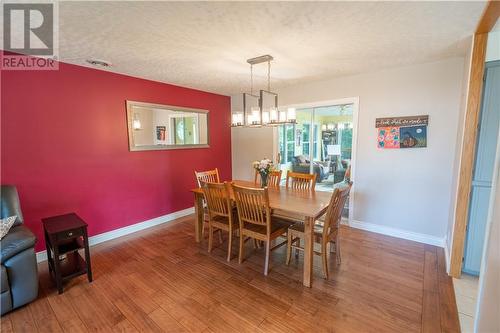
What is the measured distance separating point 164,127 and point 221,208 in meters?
2.06

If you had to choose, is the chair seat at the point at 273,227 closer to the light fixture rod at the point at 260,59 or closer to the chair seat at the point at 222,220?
the chair seat at the point at 222,220

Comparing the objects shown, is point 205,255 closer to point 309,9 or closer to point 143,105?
point 143,105

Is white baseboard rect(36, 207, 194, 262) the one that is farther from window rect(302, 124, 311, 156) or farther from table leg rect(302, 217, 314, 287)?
table leg rect(302, 217, 314, 287)

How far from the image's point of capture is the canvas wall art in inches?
121

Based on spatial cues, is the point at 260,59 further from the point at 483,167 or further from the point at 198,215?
the point at 483,167

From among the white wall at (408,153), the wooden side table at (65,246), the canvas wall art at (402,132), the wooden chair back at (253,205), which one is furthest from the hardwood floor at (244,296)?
the canvas wall art at (402,132)

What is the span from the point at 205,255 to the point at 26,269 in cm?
169

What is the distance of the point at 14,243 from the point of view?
1.95m

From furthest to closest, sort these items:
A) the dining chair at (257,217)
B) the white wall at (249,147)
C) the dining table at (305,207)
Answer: the white wall at (249,147) < the dining chair at (257,217) < the dining table at (305,207)

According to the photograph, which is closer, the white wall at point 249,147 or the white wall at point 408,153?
the white wall at point 408,153

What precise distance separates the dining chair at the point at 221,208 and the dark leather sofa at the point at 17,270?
1666mm

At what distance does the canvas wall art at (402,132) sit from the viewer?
3.09 m

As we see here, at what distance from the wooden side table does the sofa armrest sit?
0.49ft

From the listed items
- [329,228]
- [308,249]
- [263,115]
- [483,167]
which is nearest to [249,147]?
[263,115]
